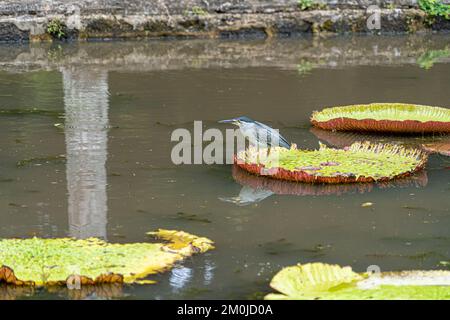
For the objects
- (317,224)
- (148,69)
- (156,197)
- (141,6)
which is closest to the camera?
(317,224)

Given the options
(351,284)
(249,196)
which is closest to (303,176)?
(249,196)

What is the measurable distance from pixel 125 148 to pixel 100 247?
2191 millimetres

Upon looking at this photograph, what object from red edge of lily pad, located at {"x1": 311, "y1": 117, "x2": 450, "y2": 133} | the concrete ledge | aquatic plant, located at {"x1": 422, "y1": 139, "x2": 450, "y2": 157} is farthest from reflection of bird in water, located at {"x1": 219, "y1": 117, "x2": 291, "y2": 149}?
the concrete ledge

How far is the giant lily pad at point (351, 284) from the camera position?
135 inches

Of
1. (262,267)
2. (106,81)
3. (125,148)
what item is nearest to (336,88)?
(106,81)

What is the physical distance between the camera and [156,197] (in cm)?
504

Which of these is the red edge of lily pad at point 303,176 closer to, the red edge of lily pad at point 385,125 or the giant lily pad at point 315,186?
the giant lily pad at point 315,186

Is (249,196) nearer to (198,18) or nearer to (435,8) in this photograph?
(198,18)

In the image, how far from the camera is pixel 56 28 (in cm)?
1234

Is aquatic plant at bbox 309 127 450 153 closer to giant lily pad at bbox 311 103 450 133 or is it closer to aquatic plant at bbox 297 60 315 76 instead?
giant lily pad at bbox 311 103 450 133

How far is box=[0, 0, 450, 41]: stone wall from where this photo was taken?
12312mm

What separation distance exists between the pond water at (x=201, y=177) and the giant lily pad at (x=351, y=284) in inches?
5.1

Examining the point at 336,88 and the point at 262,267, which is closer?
the point at 262,267
